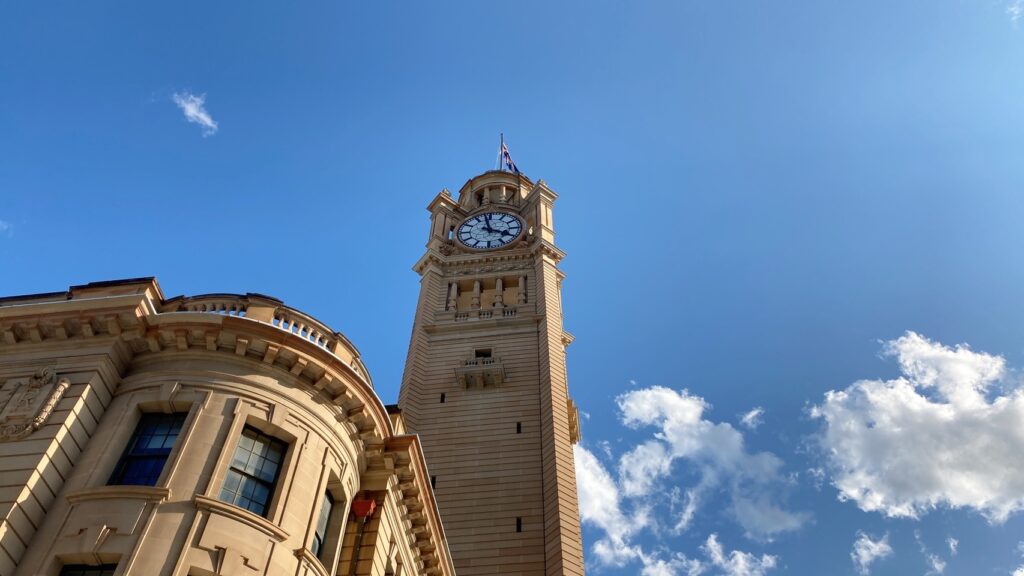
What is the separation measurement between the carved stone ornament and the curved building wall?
4 centimetres

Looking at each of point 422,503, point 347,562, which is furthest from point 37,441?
point 422,503

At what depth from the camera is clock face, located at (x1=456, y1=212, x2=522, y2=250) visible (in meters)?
64.9

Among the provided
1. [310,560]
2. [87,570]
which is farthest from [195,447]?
[310,560]

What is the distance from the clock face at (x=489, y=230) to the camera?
64.9m

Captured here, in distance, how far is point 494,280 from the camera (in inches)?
2360

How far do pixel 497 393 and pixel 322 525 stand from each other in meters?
26.0

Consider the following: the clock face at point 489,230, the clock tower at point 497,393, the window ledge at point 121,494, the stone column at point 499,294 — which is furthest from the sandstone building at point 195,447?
the clock face at point 489,230

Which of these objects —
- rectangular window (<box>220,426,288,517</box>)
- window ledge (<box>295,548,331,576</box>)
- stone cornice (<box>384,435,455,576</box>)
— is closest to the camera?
window ledge (<box>295,548,331,576</box>)

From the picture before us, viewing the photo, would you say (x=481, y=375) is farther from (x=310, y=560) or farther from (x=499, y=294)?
(x=310, y=560)

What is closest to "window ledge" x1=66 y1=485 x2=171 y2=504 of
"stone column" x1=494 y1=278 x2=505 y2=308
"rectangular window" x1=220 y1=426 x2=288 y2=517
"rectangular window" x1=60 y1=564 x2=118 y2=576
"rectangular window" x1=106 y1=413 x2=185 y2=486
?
"rectangular window" x1=106 y1=413 x2=185 y2=486

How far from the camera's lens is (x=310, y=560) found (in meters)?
20.1

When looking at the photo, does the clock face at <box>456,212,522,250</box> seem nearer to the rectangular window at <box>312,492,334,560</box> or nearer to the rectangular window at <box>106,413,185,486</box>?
the rectangular window at <box>312,492,334,560</box>

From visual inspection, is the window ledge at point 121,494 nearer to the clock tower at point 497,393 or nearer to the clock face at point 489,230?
the clock tower at point 497,393

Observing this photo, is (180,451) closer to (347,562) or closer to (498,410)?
(347,562)
